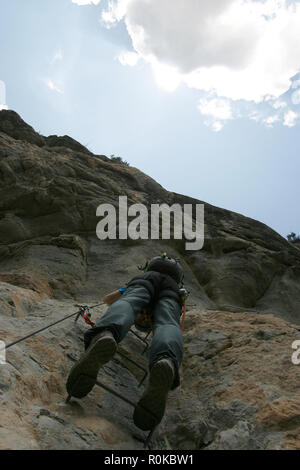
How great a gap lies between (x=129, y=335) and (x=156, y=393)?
2.27 meters

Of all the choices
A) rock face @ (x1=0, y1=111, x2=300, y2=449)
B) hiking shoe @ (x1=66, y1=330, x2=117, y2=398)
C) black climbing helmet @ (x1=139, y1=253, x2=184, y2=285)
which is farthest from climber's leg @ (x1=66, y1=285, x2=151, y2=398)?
black climbing helmet @ (x1=139, y1=253, x2=184, y2=285)

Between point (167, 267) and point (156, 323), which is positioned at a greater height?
point (167, 267)

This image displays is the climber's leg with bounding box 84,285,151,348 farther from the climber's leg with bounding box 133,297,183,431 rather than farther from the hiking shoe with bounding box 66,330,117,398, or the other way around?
the climber's leg with bounding box 133,297,183,431

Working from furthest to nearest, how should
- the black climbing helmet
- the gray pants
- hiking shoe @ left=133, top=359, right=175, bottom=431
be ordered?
the black climbing helmet < the gray pants < hiking shoe @ left=133, top=359, right=175, bottom=431

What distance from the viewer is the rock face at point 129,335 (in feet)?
8.80

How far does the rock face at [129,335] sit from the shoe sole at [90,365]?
0.18 meters

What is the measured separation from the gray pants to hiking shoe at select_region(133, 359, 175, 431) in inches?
7.1

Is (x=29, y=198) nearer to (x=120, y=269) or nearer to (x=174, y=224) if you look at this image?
(x=120, y=269)

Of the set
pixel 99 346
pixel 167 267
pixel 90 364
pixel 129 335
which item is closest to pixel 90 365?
pixel 90 364

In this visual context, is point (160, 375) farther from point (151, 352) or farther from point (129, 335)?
point (129, 335)

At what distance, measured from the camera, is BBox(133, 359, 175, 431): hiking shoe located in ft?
8.79

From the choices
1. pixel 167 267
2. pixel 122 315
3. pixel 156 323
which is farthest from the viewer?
pixel 167 267

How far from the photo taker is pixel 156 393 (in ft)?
8.82
